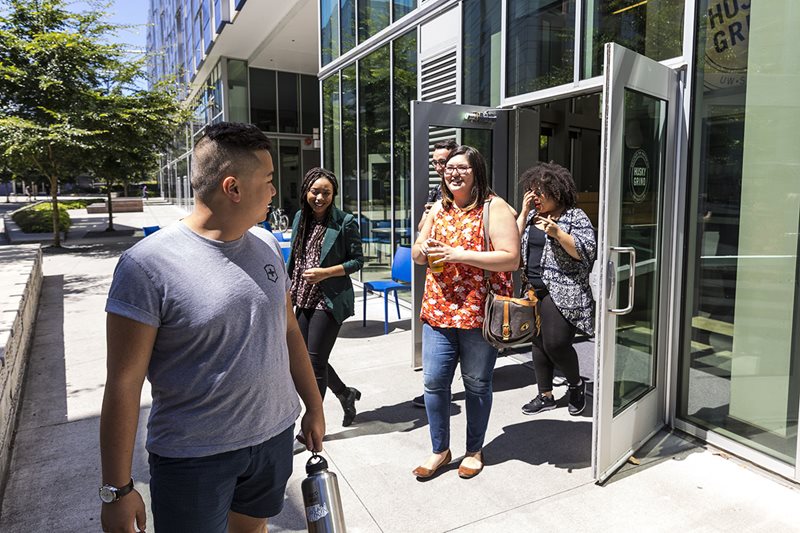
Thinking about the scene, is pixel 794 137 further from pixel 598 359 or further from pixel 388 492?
pixel 388 492

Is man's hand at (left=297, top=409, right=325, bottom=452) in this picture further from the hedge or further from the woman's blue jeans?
the hedge

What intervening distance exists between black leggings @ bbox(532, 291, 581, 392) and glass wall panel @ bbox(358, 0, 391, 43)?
564cm

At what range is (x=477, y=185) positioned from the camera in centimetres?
319

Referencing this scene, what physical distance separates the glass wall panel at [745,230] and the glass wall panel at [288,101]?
60.9 feet

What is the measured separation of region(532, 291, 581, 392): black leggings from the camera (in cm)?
396

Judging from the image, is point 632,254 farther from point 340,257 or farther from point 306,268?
point 306,268

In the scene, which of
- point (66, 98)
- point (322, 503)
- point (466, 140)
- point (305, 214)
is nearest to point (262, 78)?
point (66, 98)

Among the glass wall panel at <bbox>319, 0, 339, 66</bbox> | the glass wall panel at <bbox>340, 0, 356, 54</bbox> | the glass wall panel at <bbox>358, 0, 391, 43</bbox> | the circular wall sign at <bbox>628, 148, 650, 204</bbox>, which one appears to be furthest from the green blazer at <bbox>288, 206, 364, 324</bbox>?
the glass wall panel at <bbox>319, 0, 339, 66</bbox>

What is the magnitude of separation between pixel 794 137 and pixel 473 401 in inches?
88.6

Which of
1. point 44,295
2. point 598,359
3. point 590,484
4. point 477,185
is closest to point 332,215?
point 477,185

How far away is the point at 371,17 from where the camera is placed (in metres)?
8.63

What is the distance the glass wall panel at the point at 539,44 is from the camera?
190 inches

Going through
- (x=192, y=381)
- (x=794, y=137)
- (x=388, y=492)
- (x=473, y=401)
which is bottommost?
(x=388, y=492)

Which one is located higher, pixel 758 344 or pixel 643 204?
pixel 643 204
